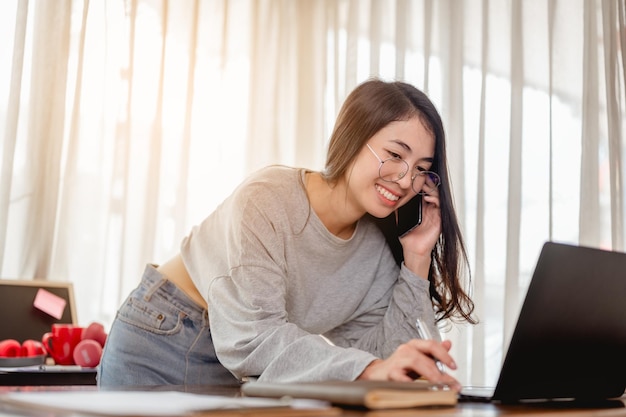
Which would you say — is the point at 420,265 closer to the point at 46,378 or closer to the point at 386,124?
the point at 386,124

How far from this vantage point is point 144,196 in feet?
9.44

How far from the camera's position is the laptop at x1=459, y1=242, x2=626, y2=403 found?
3.18 feet

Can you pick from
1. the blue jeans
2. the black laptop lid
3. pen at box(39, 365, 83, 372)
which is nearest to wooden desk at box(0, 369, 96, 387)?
pen at box(39, 365, 83, 372)

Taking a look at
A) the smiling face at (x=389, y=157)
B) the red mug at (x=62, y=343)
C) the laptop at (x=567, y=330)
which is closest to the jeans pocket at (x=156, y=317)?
the smiling face at (x=389, y=157)

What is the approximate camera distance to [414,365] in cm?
100

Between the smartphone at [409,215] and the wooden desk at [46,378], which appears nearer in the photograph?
the smartphone at [409,215]

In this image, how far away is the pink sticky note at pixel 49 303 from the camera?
2.45 meters

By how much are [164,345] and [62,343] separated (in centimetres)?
85

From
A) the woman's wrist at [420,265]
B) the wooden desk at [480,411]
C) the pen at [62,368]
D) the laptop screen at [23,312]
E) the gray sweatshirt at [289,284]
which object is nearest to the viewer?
the wooden desk at [480,411]

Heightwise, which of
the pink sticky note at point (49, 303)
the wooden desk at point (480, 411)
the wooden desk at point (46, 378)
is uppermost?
the wooden desk at point (480, 411)

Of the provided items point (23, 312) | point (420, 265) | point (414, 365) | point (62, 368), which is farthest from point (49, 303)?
point (414, 365)

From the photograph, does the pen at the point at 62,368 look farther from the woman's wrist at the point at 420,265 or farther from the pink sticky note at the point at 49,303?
the woman's wrist at the point at 420,265

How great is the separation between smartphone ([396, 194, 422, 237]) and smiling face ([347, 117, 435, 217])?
0.16 meters

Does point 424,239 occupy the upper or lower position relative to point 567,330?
upper
